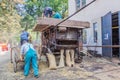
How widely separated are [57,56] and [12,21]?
18563 millimetres

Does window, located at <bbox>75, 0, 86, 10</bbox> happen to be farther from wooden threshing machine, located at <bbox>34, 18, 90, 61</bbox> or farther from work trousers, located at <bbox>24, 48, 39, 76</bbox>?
work trousers, located at <bbox>24, 48, 39, 76</bbox>

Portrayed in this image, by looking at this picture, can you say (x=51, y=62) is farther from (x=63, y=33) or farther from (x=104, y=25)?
(x=104, y=25)

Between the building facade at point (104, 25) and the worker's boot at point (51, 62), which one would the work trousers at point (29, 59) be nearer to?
the worker's boot at point (51, 62)

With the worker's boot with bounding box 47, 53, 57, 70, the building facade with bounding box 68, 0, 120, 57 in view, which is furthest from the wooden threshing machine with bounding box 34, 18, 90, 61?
the building facade with bounding box 68, 0, 120, 57

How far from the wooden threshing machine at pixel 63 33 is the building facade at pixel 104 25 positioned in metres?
2.14

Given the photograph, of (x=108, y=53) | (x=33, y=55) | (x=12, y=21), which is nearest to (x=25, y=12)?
(x=12, y=21)

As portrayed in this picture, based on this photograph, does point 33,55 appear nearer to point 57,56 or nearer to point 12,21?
point 57,56

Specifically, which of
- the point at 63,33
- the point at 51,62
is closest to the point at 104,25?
the point at 63,33

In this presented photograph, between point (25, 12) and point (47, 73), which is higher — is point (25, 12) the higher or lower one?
the higher one

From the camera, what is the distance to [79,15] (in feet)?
48.2

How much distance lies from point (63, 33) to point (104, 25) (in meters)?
3.45

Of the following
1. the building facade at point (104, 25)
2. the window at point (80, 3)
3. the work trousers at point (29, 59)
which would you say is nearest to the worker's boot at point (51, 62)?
the work trousers at point (29, 59)

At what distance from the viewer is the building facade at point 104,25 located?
10.3m

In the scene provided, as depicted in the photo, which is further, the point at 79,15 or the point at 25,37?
the point at 79,15
